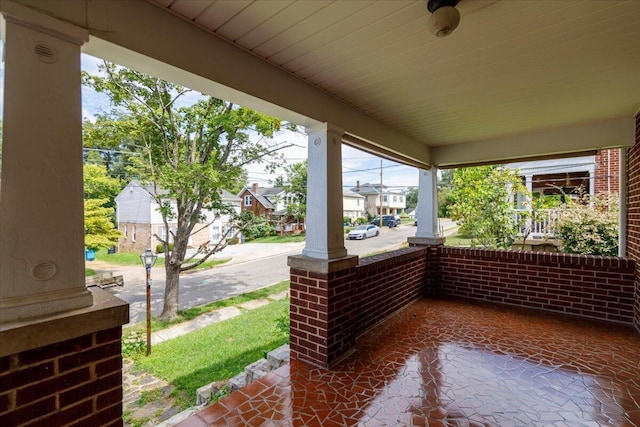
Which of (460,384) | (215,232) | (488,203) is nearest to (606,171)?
(488,203)

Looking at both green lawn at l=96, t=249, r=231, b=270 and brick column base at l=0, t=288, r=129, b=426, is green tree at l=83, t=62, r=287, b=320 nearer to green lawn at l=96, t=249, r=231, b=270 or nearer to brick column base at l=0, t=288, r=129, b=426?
brick column base at l=0, t=288, r=129, b=426

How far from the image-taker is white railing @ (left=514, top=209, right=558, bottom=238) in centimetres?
661

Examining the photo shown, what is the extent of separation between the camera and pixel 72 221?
52.2 inches

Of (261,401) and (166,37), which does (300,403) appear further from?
(166,37)

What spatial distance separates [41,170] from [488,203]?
24.3 ft

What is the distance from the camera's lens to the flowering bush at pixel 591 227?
206 inches

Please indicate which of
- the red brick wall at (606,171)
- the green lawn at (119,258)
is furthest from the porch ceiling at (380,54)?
the green lawn at (119,258)

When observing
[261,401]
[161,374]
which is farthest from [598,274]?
[161,374]

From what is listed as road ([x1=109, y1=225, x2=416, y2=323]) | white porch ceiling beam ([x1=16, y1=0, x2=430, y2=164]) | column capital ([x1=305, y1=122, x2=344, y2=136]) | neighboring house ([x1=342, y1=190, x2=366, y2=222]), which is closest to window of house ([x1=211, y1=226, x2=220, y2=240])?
road ([x1=109, y1=225, x2=416, y2=323])

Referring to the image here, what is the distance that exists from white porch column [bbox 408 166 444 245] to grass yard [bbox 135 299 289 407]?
9.67 ft

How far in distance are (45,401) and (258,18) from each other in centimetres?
207

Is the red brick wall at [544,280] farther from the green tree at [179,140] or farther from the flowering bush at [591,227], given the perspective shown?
the green tree at [179,140]

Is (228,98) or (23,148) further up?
(228,98)

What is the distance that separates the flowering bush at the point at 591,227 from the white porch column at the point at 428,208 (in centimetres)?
299
